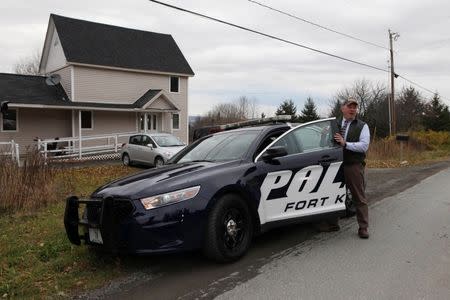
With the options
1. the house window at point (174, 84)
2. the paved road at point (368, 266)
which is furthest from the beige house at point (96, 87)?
the paved road at point (368, 266)

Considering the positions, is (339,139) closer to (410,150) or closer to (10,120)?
(10,120)

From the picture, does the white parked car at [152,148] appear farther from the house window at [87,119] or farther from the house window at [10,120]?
the house window at [10,120]

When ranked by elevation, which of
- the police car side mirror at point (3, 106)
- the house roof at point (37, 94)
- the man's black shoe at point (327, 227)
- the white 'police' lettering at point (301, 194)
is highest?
the house roof at point (37, 94)

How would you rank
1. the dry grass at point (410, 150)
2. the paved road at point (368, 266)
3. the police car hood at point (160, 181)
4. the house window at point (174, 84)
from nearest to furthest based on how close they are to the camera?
the paved road at point (368, 266)
the police car hood at point (160, 181)
the dry grass at point (410, 150)
the house window at point (174, 84)

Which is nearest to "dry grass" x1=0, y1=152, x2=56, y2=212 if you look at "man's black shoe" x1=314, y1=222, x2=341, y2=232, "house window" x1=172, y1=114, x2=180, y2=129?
"man's black shoe" x1=314, y1=222, x2=341, y2=232

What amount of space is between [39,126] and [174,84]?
9730 mm

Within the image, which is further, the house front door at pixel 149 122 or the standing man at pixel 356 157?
the house front door at pixel 149 122

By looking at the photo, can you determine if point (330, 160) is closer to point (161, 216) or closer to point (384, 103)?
point (161, 216)

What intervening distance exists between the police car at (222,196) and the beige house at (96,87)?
21.9 metres

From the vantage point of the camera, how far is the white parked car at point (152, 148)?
1938cm

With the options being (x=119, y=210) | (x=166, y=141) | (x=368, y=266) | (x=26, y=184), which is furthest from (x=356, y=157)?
(x=166, y=141)

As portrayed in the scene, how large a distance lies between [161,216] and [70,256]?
64.5 inches

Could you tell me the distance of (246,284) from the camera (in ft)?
15.2

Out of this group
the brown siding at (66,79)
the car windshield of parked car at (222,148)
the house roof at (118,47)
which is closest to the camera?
the car windshield of parked car at (222,148)
